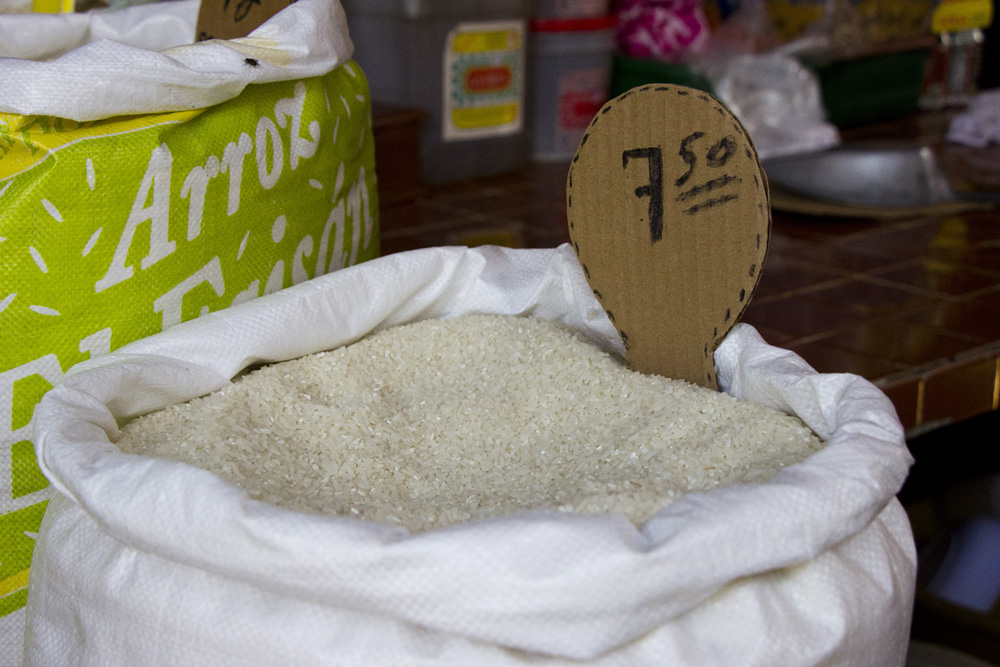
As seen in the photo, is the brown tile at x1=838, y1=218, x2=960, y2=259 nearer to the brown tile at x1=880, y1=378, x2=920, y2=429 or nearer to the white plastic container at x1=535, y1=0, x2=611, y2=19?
the brown tile at x1=880, y1=378, x2=920, y2=429

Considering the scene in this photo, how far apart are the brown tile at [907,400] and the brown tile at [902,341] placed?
0.04 metres

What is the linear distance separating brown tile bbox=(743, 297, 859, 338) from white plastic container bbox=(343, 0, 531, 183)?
3.27 ft

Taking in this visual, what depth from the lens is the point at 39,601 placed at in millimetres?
571

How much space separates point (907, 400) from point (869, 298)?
345 mm

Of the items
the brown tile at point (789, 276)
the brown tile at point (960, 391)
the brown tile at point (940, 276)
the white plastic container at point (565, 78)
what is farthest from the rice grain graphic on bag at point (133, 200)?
the white plastic container at point (565, 78)

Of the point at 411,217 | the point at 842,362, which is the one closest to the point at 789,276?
the point at 842,362

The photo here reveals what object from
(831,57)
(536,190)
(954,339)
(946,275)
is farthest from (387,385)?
(831,57)

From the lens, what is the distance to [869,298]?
4.96 feet

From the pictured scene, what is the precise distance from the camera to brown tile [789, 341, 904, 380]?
3.93ft

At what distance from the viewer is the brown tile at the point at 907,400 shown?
119 cm

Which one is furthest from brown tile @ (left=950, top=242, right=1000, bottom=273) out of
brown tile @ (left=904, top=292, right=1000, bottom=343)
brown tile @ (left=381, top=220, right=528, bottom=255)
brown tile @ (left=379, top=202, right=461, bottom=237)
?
brown tile @ (left=379, top=202, right=461, bottom=237)

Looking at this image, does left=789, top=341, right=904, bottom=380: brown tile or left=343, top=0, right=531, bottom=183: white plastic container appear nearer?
left=789, top=341, right=904, bottom=380: brown tile

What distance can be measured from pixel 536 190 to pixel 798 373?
1619mm

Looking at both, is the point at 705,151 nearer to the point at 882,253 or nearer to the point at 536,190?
the point at 882,253
